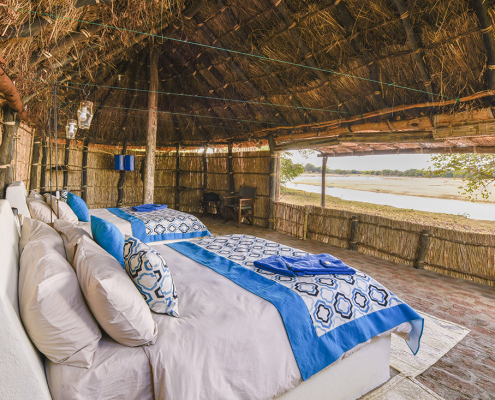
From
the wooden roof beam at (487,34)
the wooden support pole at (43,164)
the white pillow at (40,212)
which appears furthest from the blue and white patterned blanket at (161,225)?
the wooden roof beam at (487,34)

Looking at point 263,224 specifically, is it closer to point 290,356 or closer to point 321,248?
point 321,248

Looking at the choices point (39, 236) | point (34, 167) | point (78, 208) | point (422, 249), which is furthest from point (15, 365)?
point (34, 167)

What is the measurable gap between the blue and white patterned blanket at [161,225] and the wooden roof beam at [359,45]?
3226 millimetres

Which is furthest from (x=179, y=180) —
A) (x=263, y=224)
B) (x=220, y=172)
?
(x=263, y=224)

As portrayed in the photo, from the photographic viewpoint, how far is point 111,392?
1065 millimetres

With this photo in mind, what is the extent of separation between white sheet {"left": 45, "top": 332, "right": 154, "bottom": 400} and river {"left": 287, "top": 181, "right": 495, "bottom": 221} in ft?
28.6

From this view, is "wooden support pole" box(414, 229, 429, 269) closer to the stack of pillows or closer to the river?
the stack of pillows

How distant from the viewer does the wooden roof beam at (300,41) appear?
3.97m

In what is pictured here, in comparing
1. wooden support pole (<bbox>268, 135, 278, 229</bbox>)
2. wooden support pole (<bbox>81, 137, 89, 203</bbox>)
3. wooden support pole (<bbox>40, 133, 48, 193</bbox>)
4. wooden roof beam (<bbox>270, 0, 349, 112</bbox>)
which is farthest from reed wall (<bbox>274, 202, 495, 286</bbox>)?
wooden support pole (<bbox>40, 133, 48, 193</bbox>)

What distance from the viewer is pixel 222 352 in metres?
1.25

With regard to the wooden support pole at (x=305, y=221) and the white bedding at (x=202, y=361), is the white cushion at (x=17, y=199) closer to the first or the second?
the white bedding at (x=202, y=361)

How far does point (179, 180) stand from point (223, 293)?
7.37m

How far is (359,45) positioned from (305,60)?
0.87 meters

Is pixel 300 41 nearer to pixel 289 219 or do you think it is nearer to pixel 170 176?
pixel 289 219
